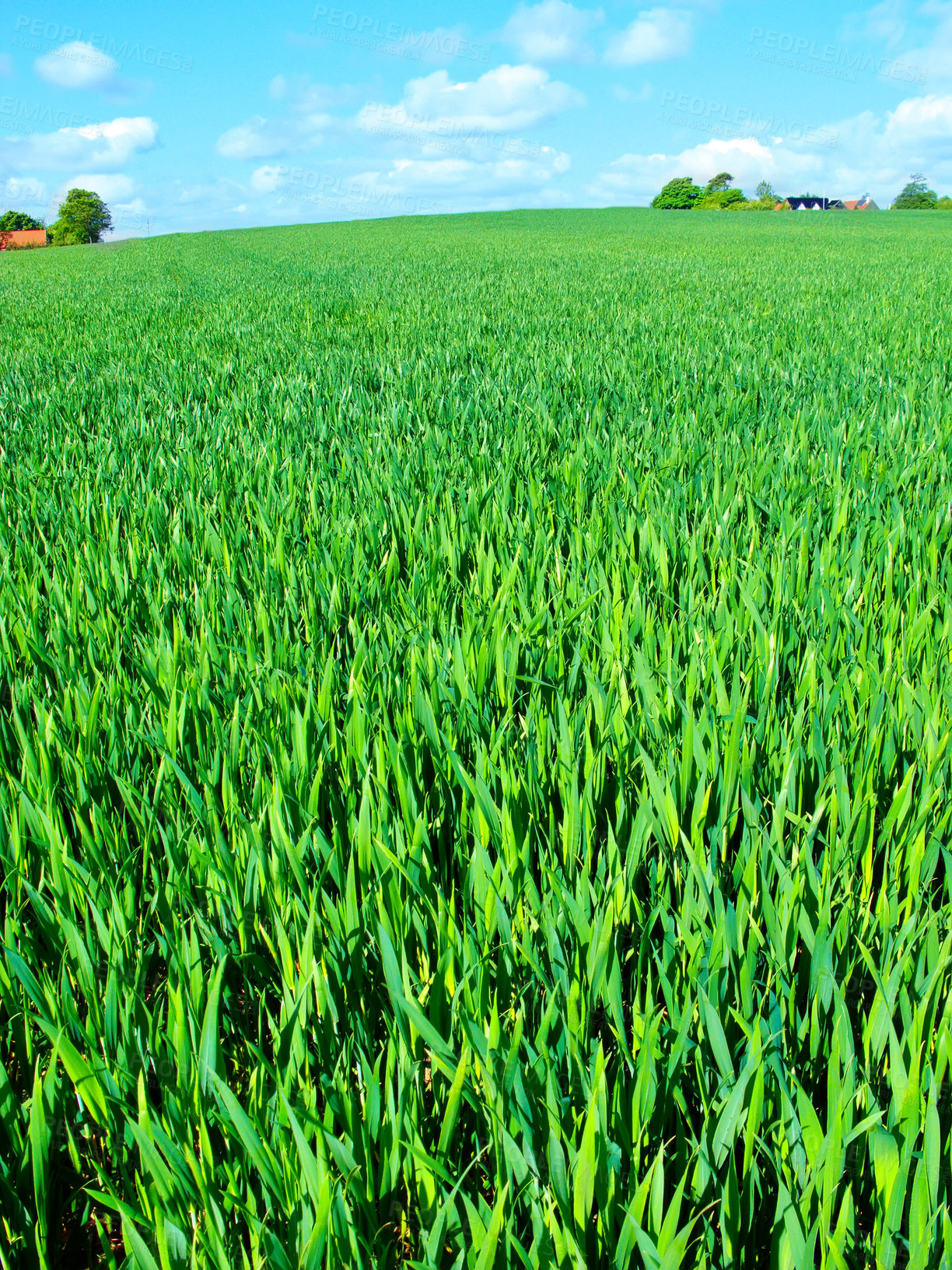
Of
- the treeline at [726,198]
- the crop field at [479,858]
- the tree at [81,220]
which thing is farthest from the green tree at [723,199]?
the crop field at [479,858]

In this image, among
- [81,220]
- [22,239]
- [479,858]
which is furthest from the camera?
[81,220]

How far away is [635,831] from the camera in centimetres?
101

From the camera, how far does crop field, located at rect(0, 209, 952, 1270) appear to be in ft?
2.18

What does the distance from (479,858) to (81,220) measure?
3354 inches

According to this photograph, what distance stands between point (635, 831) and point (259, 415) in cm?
337

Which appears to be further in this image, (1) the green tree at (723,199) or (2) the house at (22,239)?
(1) the green tree at (723,199)

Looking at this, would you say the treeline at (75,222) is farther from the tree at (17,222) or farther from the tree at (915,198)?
the tree at (915,198)

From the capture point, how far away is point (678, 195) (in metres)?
76.2

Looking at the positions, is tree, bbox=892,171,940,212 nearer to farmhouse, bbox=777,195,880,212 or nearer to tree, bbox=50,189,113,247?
farmhouse, bbox=777,195,880,212

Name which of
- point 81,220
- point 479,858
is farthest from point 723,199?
point 479,858

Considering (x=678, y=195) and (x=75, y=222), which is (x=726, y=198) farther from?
(x=75, y=222)

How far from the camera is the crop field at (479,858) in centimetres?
66

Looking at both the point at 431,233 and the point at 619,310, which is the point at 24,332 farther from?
the point at 431,233

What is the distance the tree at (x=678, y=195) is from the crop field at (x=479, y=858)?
8502cm
